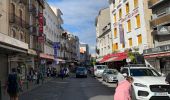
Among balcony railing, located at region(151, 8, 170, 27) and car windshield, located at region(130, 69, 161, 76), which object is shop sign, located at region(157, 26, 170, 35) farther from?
car windshield, located at region(130, 69, 161, 76)

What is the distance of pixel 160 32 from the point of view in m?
31.5

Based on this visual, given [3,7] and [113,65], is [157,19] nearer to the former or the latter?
[3,7]

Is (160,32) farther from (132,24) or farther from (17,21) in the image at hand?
(17,21)

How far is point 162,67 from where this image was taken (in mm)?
33719

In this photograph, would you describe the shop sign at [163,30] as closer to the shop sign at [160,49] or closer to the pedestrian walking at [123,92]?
the shop sign at [160,49]

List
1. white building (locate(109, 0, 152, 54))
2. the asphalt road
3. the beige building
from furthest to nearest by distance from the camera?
white building (locate(109, 0, 152, 54))
the beige building
the asphalt road

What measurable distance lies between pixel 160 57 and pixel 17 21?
57.0ft

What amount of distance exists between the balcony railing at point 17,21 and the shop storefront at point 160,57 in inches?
586

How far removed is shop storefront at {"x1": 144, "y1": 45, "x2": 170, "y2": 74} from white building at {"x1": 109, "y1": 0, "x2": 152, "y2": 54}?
378cm

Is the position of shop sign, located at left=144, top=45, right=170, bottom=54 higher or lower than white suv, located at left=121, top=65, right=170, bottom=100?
higher

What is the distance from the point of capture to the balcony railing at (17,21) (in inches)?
1380

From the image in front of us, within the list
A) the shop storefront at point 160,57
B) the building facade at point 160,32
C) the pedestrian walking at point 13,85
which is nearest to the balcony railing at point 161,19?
the building facade at point 160,32

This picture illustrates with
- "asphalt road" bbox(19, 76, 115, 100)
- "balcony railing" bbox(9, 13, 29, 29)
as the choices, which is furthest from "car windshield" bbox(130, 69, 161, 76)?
"balcony railing" bbox(9, 13, 29, 29)

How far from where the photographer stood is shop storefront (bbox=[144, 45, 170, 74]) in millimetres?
27564
